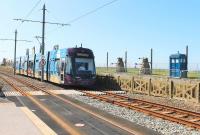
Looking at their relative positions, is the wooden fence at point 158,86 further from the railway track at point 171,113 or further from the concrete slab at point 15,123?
the concrete slab at point 15,123

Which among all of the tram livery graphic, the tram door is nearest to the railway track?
the tram livery graphic

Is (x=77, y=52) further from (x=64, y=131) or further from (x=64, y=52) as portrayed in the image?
(x=64, y=131)

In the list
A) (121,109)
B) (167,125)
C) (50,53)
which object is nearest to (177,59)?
(50,53)

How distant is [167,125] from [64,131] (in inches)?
154

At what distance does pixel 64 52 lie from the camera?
32531mm

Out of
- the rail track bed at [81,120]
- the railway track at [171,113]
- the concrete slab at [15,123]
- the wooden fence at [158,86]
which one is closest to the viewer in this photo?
the concrete slab at [15,123]

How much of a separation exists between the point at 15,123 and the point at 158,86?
53.2ft

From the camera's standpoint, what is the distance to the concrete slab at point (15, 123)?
11.5 m

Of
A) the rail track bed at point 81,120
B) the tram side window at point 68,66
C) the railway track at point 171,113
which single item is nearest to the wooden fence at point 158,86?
the railway track at point 171,113

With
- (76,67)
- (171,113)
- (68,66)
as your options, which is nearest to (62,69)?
(68,66)

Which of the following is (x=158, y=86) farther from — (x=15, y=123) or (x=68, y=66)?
(x=15, y=123)

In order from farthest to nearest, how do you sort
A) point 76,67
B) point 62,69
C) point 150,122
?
1. point 62,69
2. point 76,67
3. point 150,122

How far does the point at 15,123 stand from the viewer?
42.8ft

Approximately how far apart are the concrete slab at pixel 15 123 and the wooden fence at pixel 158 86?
11238mm
